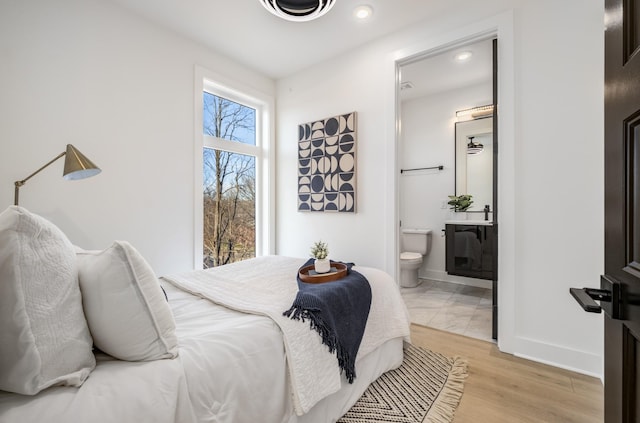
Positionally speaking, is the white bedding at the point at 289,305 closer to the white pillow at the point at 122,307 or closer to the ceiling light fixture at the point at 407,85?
the white pillow at the point at 122,307

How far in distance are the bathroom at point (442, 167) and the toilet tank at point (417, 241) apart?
0.01m

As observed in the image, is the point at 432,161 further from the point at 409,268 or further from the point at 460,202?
the point at 409,268

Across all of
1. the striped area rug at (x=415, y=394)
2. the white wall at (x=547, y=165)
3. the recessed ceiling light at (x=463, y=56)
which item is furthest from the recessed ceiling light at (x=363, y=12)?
the striped area rug at (x=415, y=394)

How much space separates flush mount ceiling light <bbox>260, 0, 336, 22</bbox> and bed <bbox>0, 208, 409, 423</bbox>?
6.30 ft

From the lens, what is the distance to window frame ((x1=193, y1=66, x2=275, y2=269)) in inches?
114

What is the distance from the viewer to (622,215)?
0.63 m

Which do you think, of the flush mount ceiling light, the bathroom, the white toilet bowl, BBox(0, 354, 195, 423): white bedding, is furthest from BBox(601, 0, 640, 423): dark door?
the white toilet bowl

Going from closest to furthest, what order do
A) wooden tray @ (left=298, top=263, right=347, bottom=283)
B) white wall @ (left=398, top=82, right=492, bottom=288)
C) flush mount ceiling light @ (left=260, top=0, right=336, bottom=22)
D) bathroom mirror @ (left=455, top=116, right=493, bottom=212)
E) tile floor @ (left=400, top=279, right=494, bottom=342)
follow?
wooden tray @ (left=298, top=263, right=347, bottom=283), flush mount ceiling light @ (left=260, top=0, right=336, bottom=22), tile floor @ (left=400, top=279, right=494, bottom=342), bathroom mirror @ (left=455, top=116, right=493, bottom=212), white wall @ (left=398, top=82, right=492, bottom=288)

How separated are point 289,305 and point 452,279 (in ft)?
11.1

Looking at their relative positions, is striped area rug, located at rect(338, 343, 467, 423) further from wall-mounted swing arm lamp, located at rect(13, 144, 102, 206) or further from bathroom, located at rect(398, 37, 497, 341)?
wall-mounted swing arm lamp, located at rect(13, 144, 102, 206)

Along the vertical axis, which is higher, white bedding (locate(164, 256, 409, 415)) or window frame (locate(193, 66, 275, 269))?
window frame (locate(193, 66, 275, 269))

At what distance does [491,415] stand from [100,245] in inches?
111

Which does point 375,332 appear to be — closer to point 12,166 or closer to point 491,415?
point 491,415

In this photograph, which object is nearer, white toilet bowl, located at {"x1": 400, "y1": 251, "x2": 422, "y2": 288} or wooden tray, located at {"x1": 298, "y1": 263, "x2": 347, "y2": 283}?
wooden tray, located at {"x1": 298, "y1": 263, "x2": 347, "y2": 283}
